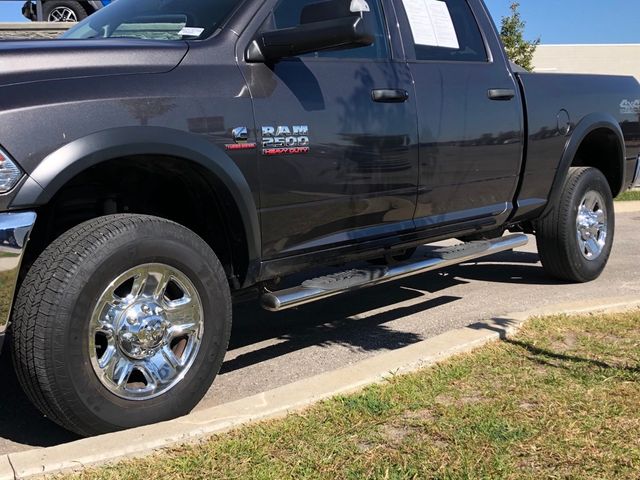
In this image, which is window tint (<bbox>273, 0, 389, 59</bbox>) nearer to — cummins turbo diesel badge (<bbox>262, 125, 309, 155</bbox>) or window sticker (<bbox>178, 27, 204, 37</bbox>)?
window sticker (<bbox>178, 27, 204, 37</bbox>)

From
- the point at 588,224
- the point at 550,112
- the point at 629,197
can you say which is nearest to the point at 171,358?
the point at 550,112

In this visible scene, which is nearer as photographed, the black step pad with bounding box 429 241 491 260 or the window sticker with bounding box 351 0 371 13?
the window sticker with bounding box 351 0 371 13

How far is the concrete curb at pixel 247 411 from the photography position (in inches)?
110

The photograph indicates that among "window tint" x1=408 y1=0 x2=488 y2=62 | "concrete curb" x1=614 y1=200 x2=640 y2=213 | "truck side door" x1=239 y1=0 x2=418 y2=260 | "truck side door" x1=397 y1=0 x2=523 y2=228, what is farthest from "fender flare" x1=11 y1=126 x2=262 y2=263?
"concrete curb" x1=614 y1=200 x2=640 y2=213

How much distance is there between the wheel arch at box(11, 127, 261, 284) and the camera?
2.87 metres

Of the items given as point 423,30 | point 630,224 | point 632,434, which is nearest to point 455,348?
point 632,434

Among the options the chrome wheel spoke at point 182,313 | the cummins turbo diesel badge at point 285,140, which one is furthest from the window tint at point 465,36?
the chrome wheel spoke at point 182,313

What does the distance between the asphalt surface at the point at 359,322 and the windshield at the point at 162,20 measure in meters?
1.77

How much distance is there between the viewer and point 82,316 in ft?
9.70

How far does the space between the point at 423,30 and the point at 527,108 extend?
39.6 inches

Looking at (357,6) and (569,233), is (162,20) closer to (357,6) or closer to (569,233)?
(357,6)

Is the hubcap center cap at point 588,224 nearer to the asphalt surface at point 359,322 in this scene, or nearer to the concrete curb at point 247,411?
the asphalt surface at point 359,322

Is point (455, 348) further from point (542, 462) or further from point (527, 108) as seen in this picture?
point (527, 108)

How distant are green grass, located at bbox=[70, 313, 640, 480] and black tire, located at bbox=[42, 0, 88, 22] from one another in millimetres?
10409
